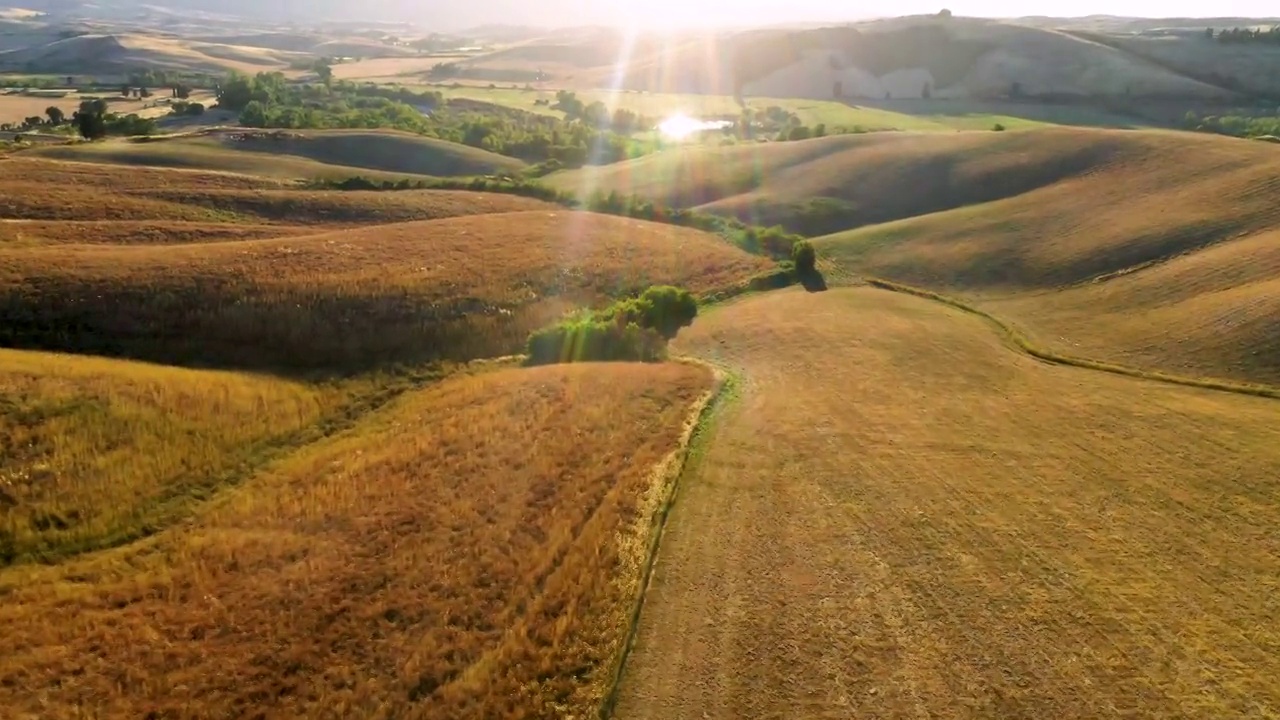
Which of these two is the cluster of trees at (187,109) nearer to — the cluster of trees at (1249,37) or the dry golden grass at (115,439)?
the dry golden grass at (115,439)

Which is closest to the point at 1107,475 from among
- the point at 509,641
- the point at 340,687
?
the point at 509,641

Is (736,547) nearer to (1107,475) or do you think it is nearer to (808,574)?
(808,574)

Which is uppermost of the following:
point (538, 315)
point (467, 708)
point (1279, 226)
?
point (1279, 226)

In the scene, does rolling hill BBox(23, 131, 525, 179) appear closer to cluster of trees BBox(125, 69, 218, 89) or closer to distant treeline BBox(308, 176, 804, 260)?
distant treeline BBox(308, 176, 804, 260)

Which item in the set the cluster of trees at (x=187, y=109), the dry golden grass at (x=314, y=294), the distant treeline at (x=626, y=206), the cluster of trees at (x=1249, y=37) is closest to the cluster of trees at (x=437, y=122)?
the cluster of trees at (x=187, y=109)

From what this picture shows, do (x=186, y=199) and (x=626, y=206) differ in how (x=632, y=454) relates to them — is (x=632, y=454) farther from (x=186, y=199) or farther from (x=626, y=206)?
→ (x=626, y=206)

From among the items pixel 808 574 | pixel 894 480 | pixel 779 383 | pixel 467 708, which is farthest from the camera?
pixel 779 383

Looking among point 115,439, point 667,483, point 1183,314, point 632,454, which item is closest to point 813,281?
point 1183,314
